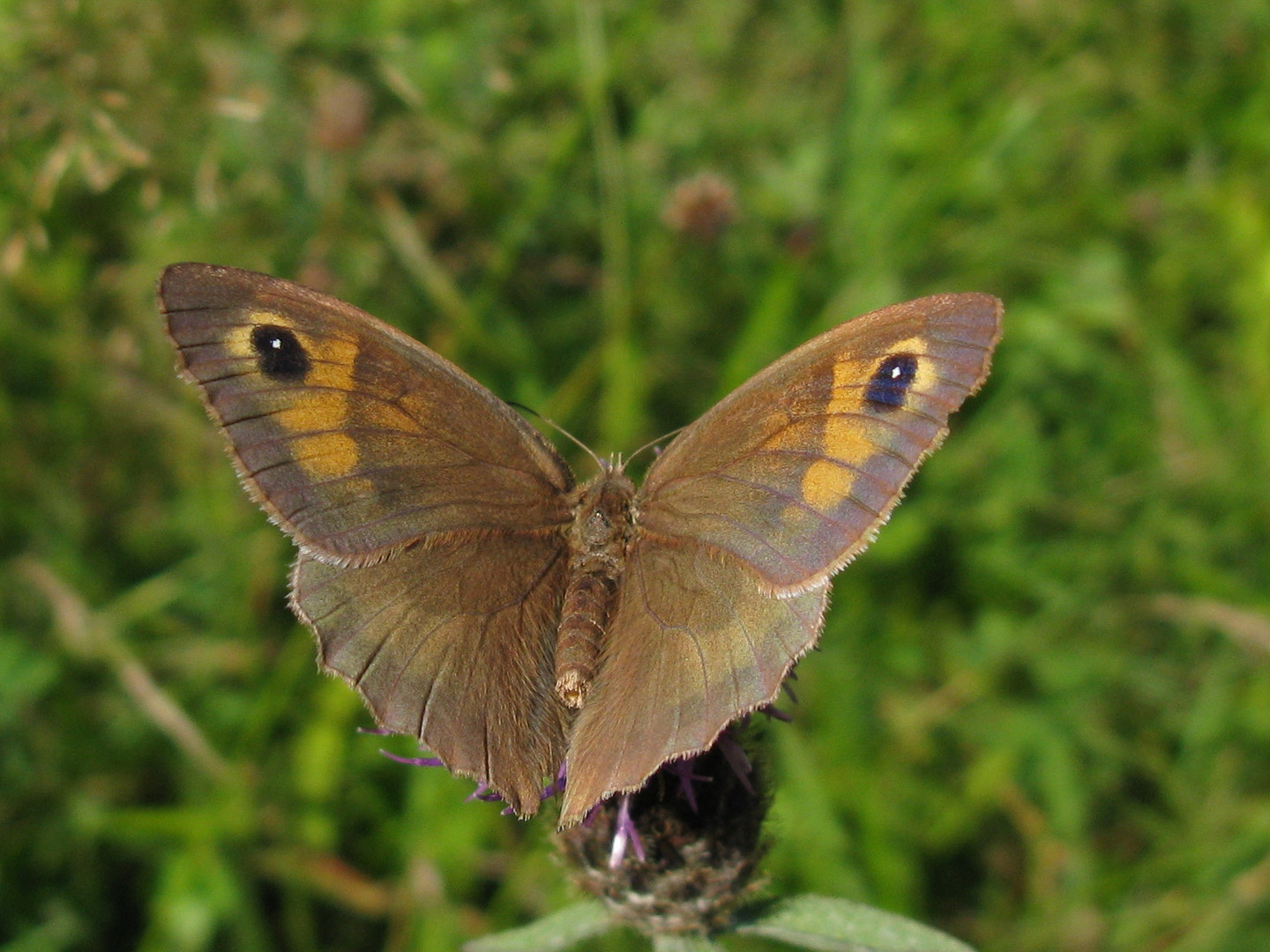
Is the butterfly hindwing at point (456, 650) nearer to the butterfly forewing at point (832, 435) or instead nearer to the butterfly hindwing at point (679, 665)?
the butterfly hindwing at point (679, 665)

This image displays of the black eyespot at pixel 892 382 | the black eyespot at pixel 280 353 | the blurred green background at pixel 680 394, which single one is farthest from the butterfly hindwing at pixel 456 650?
the blurred green background at pixel 680 394

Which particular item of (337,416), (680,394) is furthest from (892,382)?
(680,394)

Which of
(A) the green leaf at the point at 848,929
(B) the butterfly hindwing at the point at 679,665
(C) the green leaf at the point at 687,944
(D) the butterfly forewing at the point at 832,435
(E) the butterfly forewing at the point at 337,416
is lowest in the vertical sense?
(A) the green leaf at the point at 848,929

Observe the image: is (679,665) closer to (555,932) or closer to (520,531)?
(520,531)

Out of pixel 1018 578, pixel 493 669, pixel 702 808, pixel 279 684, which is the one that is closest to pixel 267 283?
pixel 493 669

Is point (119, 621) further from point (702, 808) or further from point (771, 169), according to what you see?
point (771, 169)
